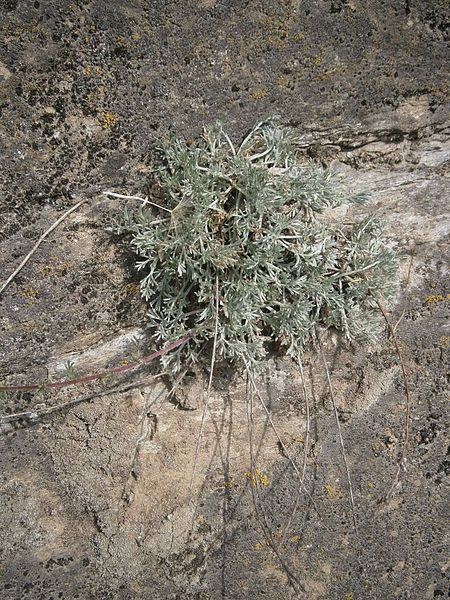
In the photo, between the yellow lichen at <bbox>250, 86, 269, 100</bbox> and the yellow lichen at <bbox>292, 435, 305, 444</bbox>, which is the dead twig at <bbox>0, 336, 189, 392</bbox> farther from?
the yellow lichen at <bbox>250, 86, 269, 100</bbox>

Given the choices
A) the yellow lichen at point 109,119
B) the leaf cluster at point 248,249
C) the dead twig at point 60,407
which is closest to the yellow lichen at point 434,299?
the leaf cluster at point 248,249

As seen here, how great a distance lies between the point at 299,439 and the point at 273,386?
365 mm

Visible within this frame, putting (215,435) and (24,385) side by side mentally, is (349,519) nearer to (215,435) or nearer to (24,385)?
(215,435)

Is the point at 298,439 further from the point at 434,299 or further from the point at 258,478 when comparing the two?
the point at 434,299

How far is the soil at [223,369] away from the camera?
3.04 m

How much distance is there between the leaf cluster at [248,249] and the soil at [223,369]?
0.48 feet

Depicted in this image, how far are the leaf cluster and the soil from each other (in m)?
0.15

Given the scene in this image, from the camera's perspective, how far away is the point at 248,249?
10.8ft

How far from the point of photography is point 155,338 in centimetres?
350

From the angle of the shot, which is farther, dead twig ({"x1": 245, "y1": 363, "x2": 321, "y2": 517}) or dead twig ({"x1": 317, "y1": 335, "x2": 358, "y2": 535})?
dead twig ({"x1": 317, "y1": 335, "x2": 358, "y2": 535})

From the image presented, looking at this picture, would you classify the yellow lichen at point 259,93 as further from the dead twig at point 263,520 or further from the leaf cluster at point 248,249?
the dead twig at point 263,520

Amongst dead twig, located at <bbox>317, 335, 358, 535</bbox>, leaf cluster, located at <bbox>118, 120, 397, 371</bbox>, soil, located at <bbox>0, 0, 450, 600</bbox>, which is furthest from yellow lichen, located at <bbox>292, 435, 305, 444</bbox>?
leaf cluster, located at <bbox>118, 120, 397, 371</bbox>

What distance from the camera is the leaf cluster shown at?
3182 mm

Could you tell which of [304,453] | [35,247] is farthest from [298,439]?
[35,247]
